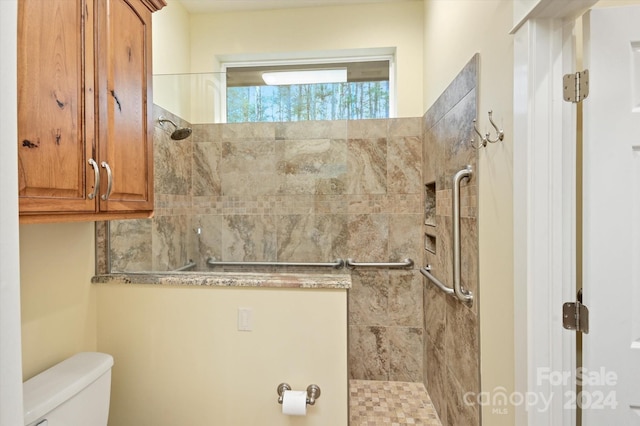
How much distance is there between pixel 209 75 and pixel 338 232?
135 cm

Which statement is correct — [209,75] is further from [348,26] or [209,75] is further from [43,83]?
[43,83]

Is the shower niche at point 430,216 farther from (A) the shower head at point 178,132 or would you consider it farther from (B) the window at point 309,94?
(A) the shower head at point 178,132

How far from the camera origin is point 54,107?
887 millimetres

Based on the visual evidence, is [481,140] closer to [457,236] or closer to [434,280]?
[457,236]

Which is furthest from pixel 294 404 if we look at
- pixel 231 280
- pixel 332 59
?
pixel 332 59

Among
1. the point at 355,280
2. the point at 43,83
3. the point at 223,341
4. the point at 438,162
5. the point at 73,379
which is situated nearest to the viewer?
the point at 43,83

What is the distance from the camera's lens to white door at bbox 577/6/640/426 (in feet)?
2.90

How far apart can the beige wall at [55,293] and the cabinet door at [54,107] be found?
17.0 inches

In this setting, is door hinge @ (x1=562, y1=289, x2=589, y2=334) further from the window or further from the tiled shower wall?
the window

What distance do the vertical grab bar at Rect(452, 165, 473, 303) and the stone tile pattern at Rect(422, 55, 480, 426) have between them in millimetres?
31

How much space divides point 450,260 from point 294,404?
104cm

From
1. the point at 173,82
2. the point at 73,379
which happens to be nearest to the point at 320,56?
the point at 173,82

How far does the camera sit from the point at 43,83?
851 mm

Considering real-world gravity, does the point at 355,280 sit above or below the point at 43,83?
below
